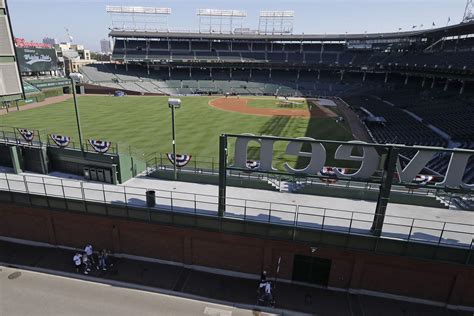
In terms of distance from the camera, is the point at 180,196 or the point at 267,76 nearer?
the point at 180,196

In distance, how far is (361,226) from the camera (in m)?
14.7

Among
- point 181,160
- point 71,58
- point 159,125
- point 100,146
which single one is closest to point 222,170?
point 181,160

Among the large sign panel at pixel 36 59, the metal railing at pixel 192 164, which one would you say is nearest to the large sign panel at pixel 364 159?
the metal railing at pixel 192 164

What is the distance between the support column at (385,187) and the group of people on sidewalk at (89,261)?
555 inches

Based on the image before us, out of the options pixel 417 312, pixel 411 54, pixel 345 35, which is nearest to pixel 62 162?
pixel 417 312

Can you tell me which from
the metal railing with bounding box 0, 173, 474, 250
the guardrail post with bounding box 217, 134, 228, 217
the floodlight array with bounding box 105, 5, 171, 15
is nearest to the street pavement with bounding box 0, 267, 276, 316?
the metal railing with bounding box 0, 173, 474, 250

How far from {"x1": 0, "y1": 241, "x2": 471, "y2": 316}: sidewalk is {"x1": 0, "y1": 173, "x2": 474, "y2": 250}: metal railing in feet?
11.5

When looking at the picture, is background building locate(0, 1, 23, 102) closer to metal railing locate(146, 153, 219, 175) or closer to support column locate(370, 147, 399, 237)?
metal railing locate(146, 153, 219, 175)

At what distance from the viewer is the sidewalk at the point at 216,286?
47.5ft

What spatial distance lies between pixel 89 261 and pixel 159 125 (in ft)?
93.7

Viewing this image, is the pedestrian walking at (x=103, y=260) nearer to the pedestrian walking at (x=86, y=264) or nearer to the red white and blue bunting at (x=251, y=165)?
the pedestrian walking at (x=86, y=264)

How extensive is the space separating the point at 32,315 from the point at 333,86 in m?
88.7

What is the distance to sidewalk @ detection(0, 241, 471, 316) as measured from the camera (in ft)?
47.5

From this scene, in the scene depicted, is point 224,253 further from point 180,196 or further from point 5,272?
point 5,272
